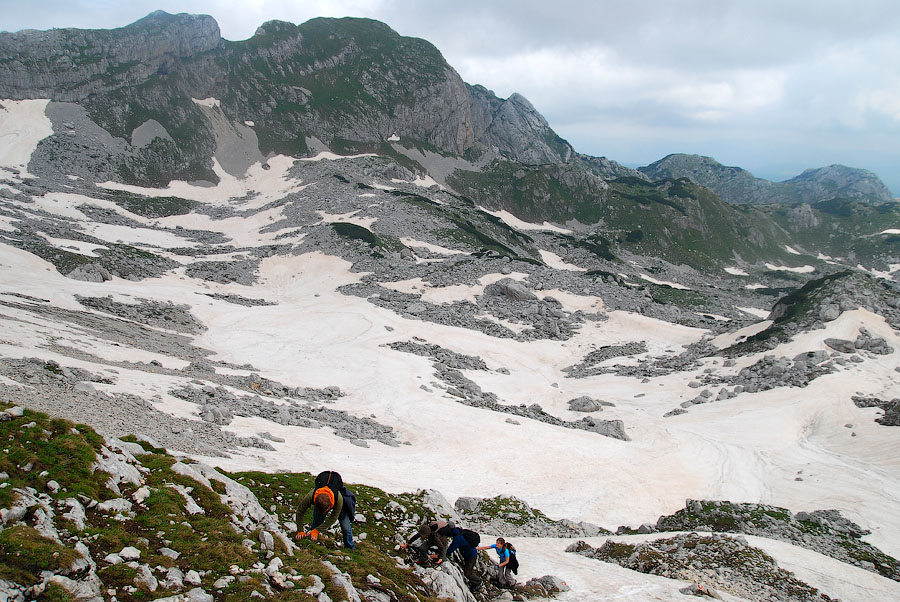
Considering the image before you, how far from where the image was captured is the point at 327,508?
45.9 ft

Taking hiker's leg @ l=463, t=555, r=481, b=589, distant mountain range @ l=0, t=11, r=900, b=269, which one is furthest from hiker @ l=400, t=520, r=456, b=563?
distant mountain range @ l=0, t=11, r=900, b=269

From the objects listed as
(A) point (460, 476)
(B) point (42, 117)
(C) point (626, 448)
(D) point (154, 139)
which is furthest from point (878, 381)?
(B) point (42, 117)

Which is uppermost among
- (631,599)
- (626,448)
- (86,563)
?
(86,563)

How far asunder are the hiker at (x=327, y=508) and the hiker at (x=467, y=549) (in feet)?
9.43

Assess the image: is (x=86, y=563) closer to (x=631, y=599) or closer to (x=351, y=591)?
(x=351, y=591)

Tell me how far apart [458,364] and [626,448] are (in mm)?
23506

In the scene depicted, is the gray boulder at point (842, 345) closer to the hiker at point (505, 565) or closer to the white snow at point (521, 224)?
the hiker at point (505, 565)

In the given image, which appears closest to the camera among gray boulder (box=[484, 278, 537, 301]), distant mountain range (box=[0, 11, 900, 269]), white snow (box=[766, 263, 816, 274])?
gray boulder (box=[484, 278, 537, 301])

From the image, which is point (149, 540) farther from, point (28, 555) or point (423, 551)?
point (423, 551)

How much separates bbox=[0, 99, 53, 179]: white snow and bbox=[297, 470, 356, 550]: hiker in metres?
135

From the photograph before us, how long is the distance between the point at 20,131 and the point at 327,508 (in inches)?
6501

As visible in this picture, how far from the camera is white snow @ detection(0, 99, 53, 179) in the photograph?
118125mm

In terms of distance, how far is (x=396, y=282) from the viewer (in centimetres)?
8975

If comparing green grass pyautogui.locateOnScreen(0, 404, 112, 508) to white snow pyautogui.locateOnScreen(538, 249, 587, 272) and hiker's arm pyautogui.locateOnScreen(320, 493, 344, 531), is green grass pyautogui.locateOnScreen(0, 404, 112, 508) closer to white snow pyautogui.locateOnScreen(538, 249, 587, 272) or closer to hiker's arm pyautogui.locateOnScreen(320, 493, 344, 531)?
hiker's arm pyautogui.locateOnScreen(320, 493, 344, 531)
